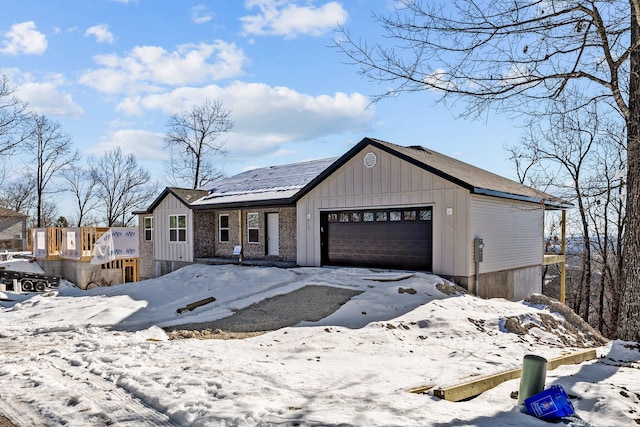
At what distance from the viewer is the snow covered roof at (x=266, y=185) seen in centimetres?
1709

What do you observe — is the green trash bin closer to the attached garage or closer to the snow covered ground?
A: the snow covered ground

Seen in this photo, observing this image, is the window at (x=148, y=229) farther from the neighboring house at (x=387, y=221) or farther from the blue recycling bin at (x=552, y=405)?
the blue recycling bin at (x=552, y=405)

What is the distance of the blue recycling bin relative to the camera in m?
3.80

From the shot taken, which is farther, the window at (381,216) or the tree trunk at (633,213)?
the window at (381,216)

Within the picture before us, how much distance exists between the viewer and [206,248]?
63.8ft

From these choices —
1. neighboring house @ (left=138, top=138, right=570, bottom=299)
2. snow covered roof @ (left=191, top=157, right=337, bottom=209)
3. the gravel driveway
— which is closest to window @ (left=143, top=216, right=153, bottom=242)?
neighboring house @ (left=138, top=138, right=570, bottom=299)

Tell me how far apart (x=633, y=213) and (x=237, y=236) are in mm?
14054

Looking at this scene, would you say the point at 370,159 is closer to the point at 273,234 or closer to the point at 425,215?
the point at 425,215

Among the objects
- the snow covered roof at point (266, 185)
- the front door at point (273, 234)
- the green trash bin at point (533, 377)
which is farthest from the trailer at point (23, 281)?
the green trash bin at point (533, 377)

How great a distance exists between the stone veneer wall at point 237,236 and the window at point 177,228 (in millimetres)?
686

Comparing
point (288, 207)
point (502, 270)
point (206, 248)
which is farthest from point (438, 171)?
point (206, 248)

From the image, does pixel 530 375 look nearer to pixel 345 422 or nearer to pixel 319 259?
pixel 345 422

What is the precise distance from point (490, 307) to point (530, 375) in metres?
7.01

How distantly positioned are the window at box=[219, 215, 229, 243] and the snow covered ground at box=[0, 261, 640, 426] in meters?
6.36
